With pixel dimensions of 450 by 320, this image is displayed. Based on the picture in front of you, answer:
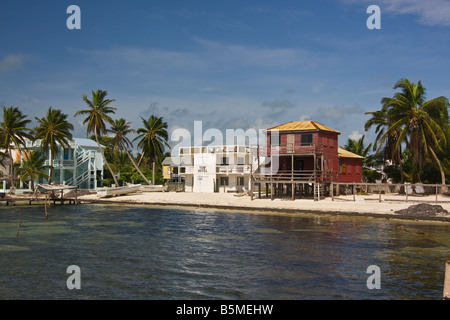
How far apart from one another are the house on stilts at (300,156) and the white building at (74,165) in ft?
95.1

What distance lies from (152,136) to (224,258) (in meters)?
53.0

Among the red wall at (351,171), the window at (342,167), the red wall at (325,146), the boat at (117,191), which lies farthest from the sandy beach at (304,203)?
the window at (342,167)

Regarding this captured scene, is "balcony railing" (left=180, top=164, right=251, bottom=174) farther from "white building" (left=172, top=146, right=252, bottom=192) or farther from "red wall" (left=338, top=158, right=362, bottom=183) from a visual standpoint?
"red wall" (left=338, top=158, right=362, bottom=183)

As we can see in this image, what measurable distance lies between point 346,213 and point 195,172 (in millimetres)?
29209

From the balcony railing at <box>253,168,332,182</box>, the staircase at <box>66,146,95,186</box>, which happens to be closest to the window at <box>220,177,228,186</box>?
the balcony railing at <box>253,168,332,182</box>

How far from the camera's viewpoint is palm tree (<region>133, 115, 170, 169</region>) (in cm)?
7175

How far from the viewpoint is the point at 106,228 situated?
31.3m

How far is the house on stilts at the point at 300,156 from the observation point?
4719cm

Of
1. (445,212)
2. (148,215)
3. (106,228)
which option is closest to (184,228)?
(106,228)

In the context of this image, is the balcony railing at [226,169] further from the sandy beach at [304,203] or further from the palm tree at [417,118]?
the palm tree at [417,118]

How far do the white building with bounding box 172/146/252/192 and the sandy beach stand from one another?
7.46m

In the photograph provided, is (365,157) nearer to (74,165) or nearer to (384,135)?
(384,135)

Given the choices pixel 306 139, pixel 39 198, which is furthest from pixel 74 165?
pixel 306 139
